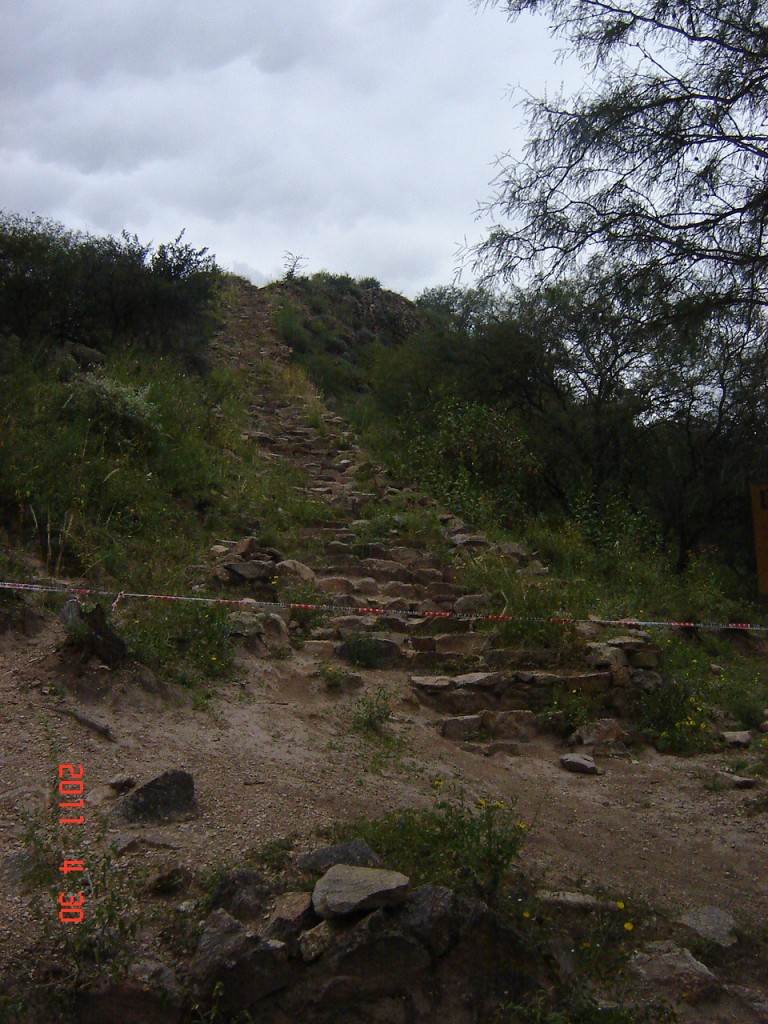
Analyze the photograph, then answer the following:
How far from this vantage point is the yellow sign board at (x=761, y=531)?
300 inches

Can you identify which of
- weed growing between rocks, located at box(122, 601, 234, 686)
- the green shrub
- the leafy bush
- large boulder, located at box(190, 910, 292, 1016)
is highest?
the leafy bush

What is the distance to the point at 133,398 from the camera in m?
9.34

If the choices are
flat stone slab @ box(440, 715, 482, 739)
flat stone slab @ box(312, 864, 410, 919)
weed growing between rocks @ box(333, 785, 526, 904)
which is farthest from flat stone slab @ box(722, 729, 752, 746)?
flat stone slab @ box(312, 864, 410, 919)

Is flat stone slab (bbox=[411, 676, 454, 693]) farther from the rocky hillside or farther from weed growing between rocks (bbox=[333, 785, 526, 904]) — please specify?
weed growing between rocks (bbox=[333, 785, 526, 904])

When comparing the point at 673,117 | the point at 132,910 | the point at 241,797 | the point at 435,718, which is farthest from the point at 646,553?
the point at 132,910

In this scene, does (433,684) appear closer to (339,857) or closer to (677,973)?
(339,857)

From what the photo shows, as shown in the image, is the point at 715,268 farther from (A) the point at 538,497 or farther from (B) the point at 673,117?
(A) the point at 538,497

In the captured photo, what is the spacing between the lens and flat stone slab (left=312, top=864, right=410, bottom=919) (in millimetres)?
3145
